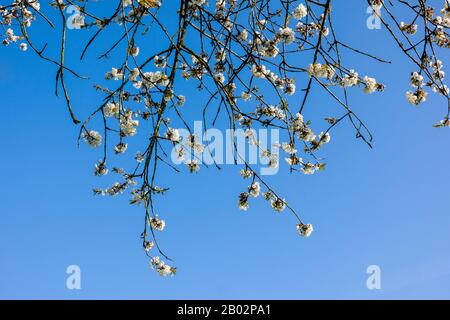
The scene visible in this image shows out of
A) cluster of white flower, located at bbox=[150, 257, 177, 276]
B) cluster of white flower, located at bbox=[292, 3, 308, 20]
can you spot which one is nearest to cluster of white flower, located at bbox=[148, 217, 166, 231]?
cluster of white flower, located at bbox=[150, 257, 177, 276]

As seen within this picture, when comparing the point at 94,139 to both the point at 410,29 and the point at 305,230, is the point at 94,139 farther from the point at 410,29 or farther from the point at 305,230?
the point at 410,29

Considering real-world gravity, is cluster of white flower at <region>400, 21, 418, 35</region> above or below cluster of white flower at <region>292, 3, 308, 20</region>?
below

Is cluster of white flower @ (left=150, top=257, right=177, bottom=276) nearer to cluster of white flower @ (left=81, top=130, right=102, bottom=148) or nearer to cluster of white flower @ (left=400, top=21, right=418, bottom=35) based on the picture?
cluster of white flower @ (left=81, top=130, right=102, bottom=148)

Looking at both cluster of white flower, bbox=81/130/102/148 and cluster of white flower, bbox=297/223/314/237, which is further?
cluster of white flower, bbox=297/223/314/237

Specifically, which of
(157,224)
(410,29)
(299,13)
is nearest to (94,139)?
(157,224)

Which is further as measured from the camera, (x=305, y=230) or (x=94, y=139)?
(x=305, y=230)

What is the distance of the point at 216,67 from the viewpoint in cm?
366

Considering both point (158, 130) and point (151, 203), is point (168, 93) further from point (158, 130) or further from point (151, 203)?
point (151, 203)

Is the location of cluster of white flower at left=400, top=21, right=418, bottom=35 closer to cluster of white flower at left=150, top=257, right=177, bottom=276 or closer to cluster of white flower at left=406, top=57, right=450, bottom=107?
cluster of white flower at left=406, top=57, right=450, bottom=107

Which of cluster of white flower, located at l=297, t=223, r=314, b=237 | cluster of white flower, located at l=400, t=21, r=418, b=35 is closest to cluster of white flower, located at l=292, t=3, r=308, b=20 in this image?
cluster of white flower, located at l=400, t=21, r=418, b=35

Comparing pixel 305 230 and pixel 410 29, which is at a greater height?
pixel 410 29

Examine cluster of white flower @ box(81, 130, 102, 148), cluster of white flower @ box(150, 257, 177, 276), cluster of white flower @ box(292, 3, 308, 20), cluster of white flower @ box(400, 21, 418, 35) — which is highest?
cluster of white flower @ box(292, 3, 308, 20)

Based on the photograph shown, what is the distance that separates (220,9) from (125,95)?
97 centimetres

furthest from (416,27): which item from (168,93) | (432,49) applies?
(168,93)
